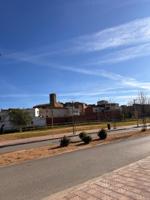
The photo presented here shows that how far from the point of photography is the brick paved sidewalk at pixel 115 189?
23.5 feet

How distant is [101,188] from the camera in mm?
7945

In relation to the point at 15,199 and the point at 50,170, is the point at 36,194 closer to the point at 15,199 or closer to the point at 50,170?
the point at 15,199

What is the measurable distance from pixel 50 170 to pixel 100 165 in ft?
→ 6.23

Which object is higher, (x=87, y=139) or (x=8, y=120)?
(x=8, y=120)

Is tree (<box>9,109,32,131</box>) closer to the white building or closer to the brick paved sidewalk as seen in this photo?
the white building

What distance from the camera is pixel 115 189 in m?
7.78

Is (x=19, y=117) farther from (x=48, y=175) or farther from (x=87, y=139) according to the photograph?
(x=48, y=175)

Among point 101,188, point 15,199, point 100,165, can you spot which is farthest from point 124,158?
point 15,199

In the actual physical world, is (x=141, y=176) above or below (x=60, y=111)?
below

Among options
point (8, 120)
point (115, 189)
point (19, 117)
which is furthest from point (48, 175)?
point (8, 120)

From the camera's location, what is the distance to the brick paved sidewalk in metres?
7.15

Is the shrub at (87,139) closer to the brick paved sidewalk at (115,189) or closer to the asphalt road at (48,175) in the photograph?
the asphalt road at (48,175)

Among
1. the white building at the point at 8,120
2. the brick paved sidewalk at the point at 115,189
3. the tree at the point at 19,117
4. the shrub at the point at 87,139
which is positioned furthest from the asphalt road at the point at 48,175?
the white building at the point at 8,120

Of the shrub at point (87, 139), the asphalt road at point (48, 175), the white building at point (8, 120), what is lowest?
the asphalt road at point (48, 175)
